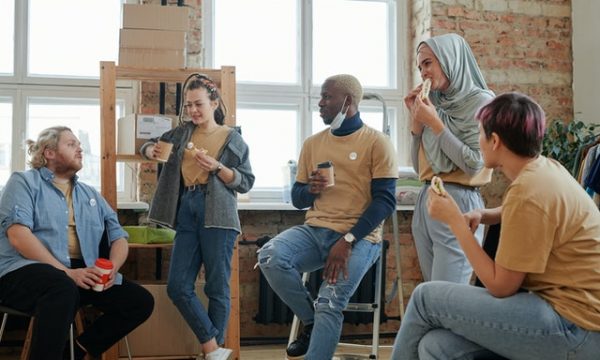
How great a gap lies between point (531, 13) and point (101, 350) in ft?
11.2

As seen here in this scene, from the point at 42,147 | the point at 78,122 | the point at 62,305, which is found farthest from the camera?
the point at 78,122

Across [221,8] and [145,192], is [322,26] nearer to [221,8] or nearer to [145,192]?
[221,8]

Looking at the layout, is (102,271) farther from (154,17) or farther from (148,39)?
(154,17)

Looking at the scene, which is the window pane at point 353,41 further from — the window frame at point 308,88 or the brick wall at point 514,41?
the brick wall at point 514,41

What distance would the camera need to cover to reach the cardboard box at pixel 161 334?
3361 mm

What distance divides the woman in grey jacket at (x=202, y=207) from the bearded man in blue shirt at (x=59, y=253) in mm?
253

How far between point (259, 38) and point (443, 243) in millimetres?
2498

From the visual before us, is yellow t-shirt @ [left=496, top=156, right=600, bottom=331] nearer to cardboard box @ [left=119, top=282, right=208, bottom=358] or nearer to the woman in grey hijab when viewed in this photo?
the woman in grey hijab

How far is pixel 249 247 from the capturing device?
4.02 m

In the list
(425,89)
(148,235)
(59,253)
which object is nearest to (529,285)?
(425,89)

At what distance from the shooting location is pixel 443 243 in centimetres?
228

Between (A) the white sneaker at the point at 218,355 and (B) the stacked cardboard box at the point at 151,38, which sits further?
(B) the stacked cardboard box at the point at 151,38

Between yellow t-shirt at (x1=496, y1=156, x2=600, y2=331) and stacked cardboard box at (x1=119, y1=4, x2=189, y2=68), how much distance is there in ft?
7.49

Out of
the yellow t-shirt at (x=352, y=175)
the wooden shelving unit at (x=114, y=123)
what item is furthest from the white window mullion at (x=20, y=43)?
the yellow t-shirt at (x=352, y=175)
